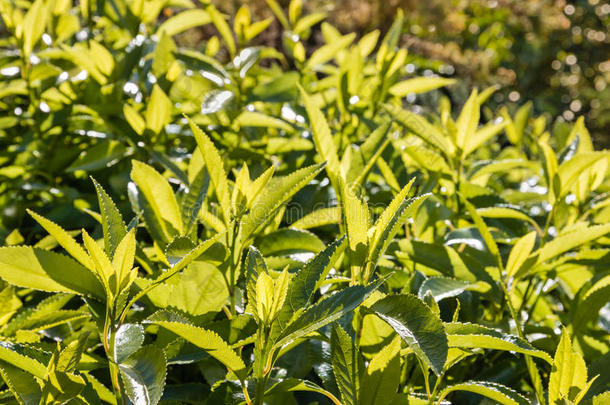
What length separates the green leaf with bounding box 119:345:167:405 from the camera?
86 cm

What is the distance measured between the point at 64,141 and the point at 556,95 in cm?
744

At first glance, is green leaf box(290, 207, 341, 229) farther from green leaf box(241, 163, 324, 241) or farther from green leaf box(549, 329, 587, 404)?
green leaf box(549, 329, 587, 404)

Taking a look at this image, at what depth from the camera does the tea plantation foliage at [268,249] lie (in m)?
0.94

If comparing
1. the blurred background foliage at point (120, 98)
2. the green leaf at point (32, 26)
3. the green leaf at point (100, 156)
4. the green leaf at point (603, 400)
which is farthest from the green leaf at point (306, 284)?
the green leaf at point (32, 26)

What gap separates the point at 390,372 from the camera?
3.22 feet

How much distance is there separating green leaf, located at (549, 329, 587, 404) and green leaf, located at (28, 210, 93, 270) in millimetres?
790

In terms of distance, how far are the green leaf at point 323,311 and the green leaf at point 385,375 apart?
5.6 inches

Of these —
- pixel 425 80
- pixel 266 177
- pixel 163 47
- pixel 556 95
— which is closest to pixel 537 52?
pixel 556 95

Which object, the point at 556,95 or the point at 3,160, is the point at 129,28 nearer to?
the point at 3,160

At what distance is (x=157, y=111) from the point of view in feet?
5.08

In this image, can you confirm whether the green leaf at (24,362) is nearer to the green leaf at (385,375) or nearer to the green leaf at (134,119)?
the green leaf at (385,375)

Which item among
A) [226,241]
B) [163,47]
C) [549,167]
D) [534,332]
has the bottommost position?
[534,332]

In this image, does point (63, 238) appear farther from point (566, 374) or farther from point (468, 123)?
point (468, 123)

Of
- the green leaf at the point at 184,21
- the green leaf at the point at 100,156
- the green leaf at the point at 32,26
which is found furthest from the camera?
the green leaf at the point at 184,21
